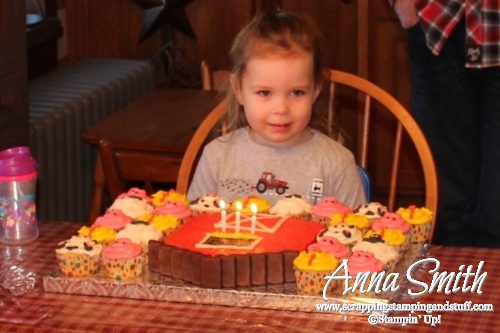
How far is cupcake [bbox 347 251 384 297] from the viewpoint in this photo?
5.46 feet

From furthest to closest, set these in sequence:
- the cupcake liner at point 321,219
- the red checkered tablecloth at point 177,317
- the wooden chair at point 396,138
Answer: the wooden chair at point 396,138, the cupcake liner at point 321,219, the red checkered tablecloth at point 177,317

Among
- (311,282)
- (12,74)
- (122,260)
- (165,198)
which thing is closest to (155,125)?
(12,74)

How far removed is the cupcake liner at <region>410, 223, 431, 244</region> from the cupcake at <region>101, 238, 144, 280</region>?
1.54 feet

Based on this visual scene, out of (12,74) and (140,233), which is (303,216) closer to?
(140,233)

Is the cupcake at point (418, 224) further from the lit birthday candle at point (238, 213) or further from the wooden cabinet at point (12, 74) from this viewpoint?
the wooden cabinet at point (12, 74)

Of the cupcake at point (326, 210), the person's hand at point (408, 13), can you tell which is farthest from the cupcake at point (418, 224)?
the person's hand at point (408, 13)

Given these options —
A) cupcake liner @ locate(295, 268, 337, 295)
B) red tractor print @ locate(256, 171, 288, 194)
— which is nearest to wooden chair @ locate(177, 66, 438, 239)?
red tractor print @ locate(256, 171, 288, 194)

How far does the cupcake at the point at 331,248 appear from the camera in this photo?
1.75 metres

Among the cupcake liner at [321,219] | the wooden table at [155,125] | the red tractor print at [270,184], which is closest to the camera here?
the cupcake liner at [321,219]

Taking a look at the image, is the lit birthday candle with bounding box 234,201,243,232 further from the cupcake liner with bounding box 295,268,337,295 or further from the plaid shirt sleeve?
the plaid shirt sleeve

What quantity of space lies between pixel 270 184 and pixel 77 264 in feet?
2.31

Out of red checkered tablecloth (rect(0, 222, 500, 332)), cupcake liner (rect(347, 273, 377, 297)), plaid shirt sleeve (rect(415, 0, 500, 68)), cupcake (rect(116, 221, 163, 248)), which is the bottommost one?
red checkered tablecloth (rect(0, 222, 500, 332))

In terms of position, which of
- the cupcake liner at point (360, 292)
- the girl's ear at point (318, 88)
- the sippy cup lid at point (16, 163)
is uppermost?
the girl's ear at point (318, 88)

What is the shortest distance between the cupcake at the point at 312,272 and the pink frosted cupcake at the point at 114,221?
1.17ft
